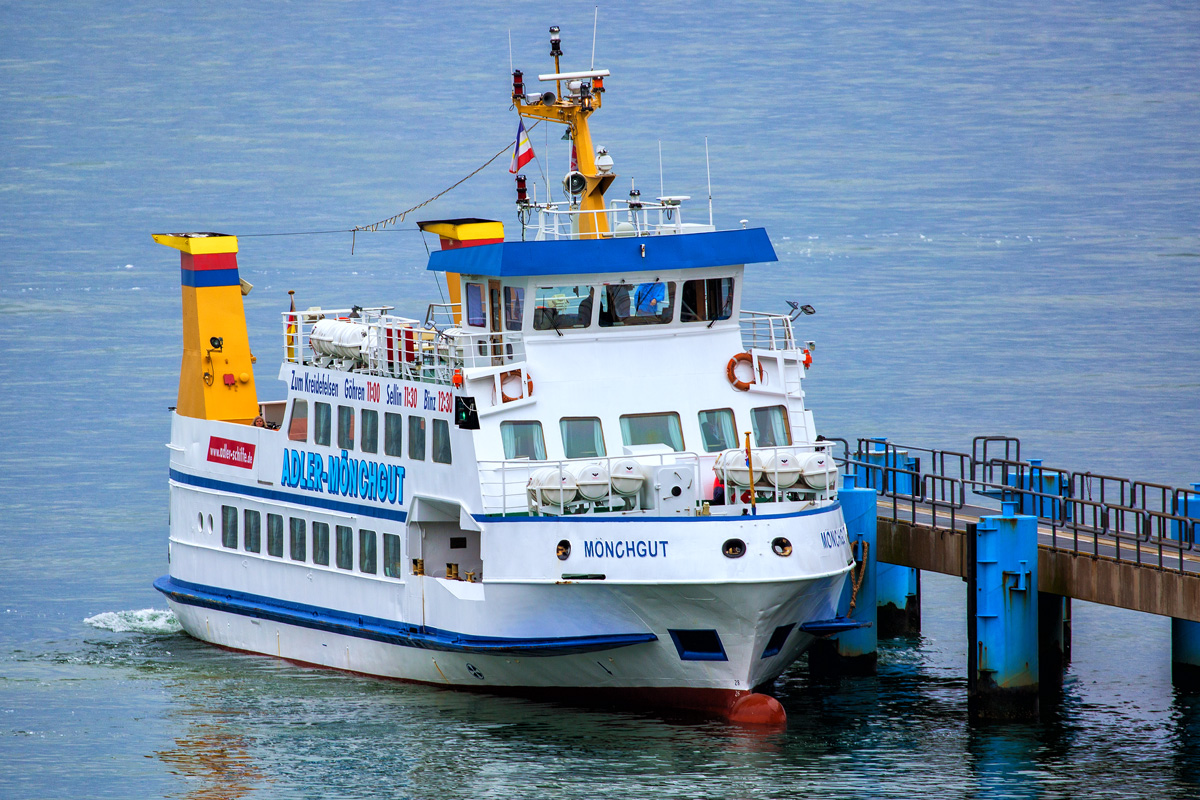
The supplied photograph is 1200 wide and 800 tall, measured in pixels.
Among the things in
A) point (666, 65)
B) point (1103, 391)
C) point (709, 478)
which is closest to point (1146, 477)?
point (1103, 391)

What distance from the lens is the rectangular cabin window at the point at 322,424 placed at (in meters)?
29.8

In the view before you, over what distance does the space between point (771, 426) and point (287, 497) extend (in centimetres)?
820

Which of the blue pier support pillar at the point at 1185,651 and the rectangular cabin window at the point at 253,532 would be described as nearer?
the blue pier support pillar at the point at 1185,651

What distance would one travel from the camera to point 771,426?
92.0ft

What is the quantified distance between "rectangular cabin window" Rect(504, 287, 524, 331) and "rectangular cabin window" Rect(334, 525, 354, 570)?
4.17 metres

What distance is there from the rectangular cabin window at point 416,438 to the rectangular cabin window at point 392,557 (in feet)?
4.57

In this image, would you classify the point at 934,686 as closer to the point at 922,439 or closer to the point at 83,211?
the point at 922,439

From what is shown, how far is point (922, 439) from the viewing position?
180ft

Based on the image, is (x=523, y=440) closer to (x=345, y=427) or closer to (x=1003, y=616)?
(x=345, y=427)

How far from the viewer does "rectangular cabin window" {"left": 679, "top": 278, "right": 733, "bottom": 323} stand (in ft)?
92.6

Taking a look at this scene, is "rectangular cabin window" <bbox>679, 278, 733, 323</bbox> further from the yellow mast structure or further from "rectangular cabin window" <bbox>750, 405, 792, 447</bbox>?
the yellow mast structure

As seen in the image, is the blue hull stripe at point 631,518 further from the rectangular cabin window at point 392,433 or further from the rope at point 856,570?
the rectangular cabin window at point 392,433

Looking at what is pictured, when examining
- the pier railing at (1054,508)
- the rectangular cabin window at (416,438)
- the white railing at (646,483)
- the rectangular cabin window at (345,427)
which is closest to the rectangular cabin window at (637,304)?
the white railing at (646,483)

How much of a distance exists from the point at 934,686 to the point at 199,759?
465 inches
